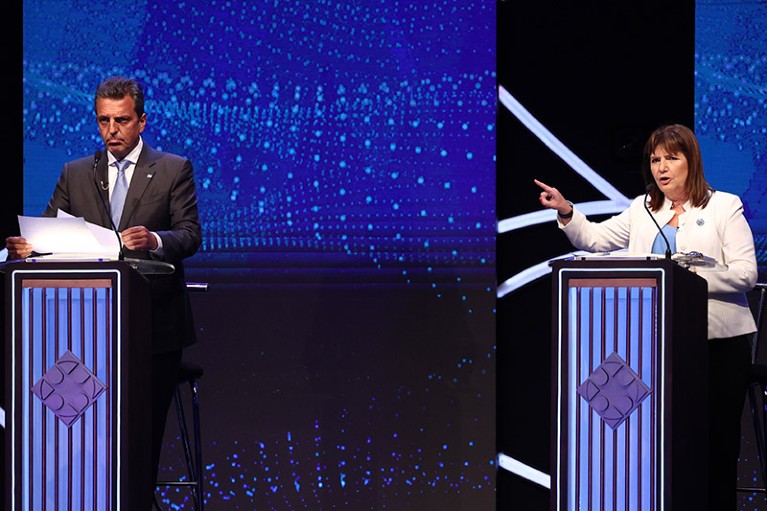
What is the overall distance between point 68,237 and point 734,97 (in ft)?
8.83

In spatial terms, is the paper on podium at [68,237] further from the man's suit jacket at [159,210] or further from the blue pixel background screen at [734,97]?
the blue pixel background screen at [734,97]

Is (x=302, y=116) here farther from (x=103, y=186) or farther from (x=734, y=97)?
(x=734, y=97)

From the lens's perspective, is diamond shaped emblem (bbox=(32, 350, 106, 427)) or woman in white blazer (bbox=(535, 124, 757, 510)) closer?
diamond shaped emblem (bbox=(32, 350, 106, 427))

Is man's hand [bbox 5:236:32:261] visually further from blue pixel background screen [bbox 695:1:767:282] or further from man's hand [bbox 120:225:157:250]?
blue pixel background screen [bbox 695:1:767:282]

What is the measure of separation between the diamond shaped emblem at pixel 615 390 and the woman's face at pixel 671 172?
799mm

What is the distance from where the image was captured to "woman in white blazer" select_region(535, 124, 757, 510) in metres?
2.86

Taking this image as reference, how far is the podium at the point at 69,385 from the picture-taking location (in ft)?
8.06

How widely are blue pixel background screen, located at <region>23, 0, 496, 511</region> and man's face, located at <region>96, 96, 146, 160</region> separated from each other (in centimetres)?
99

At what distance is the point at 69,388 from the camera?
2.46m

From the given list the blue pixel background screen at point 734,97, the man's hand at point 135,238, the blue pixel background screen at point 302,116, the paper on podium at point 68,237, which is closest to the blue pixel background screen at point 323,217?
the blue pixel background screen at point 302,116

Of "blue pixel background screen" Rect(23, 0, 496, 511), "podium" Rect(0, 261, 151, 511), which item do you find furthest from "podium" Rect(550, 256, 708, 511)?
"blue pixel background screen" Rect(23, 0, 496, 511)

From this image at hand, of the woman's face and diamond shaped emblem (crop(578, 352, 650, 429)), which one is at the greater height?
the woman's face

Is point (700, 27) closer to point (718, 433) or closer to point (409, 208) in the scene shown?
point (409, 208)

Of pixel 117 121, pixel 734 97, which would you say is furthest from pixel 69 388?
pixel 734 97
